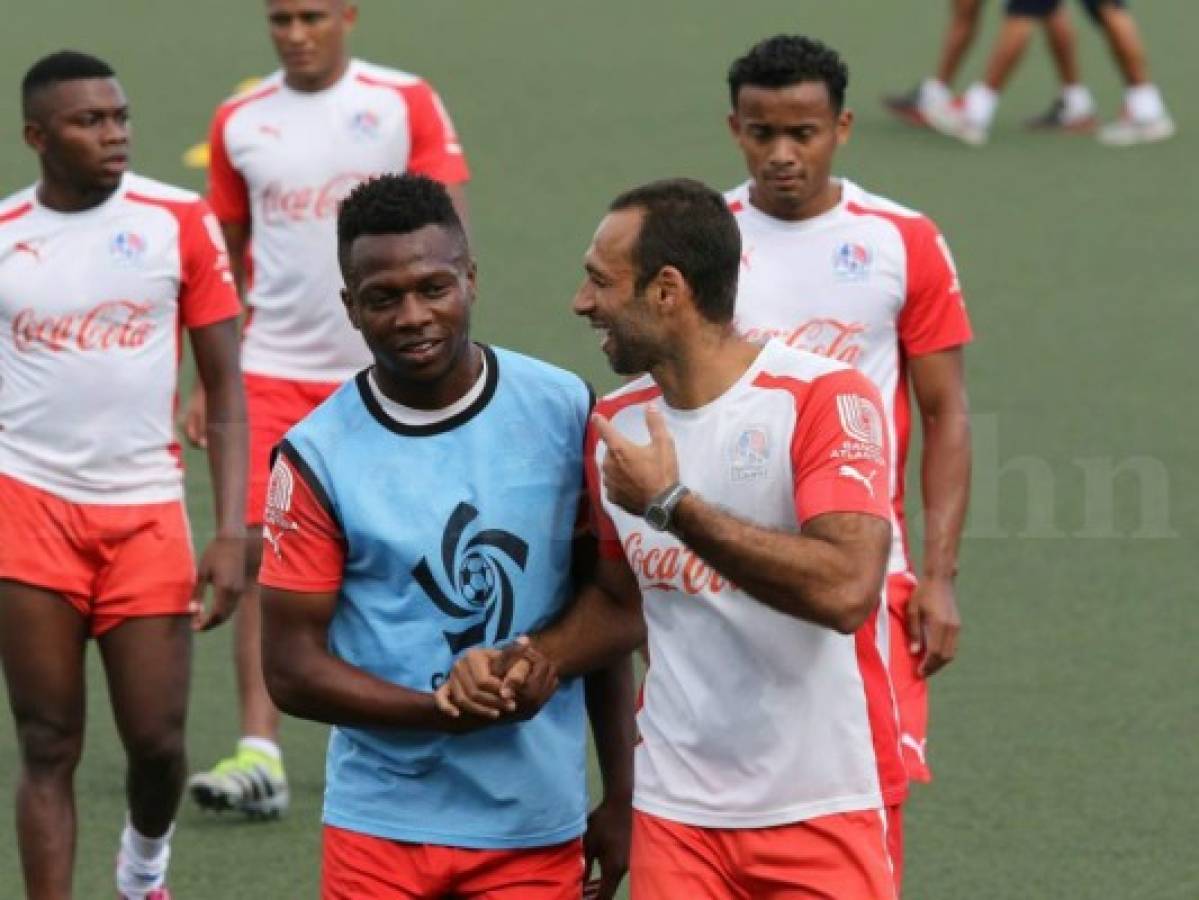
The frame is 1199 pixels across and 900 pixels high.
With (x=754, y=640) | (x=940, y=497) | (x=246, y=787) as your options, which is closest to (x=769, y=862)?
(x=754, y=640)

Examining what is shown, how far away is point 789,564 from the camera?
4.80 m

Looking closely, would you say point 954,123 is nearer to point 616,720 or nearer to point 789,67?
point 789,67

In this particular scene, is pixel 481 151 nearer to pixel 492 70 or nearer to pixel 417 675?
pixel 492 70

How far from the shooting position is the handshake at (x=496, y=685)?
4.96m

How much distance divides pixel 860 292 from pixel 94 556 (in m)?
2.08

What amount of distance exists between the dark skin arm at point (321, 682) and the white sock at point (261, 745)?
301 centimetres

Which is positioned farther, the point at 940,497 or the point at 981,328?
the point at 981,328

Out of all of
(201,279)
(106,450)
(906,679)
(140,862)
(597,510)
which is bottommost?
(140,862)

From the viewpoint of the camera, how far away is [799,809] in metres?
5.14

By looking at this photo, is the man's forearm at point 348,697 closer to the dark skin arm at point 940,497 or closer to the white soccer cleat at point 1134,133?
the dark skin arm at point 940,497

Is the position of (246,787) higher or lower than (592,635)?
lower

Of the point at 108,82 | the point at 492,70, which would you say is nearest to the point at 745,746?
the point at 108,82

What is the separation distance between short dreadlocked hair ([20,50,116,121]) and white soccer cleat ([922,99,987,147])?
11657mm

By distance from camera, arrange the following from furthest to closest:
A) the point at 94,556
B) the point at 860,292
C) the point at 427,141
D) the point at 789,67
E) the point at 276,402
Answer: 1. the point at 427,141
2. the point at 276,402
3. the point at 94,556
4. the point at 789,67
5. the point at 860,292
